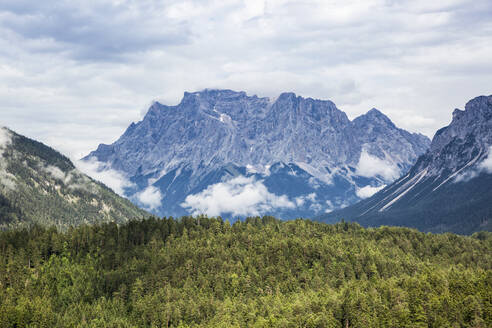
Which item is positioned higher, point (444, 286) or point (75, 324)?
point (444, 286)

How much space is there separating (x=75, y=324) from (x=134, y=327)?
2226 centimetres

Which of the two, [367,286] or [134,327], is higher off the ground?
[367,286]

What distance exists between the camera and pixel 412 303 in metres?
164

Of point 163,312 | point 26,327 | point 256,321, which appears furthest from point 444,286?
point 26,327

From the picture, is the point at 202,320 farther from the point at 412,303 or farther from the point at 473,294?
the point at 473,294

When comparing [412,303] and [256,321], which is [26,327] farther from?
[412,303]

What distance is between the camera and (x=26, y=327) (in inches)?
7200

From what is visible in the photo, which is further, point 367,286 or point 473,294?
point 367,286

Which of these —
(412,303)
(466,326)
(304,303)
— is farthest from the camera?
(304,303)

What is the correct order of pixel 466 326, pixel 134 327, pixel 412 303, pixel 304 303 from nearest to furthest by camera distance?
1. pixel 466 326
2. pixel 412 303
3. pixel 304 303
4. pixel 134 327

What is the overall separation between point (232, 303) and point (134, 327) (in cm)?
3738

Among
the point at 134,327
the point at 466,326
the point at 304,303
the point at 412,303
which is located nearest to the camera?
the point at 466,326

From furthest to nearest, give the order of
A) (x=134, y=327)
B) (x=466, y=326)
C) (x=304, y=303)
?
(x=134, y=327) → (x=304, y=303) → (x=466, y=326)

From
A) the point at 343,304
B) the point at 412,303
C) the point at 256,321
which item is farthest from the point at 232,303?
the point at 412,303
